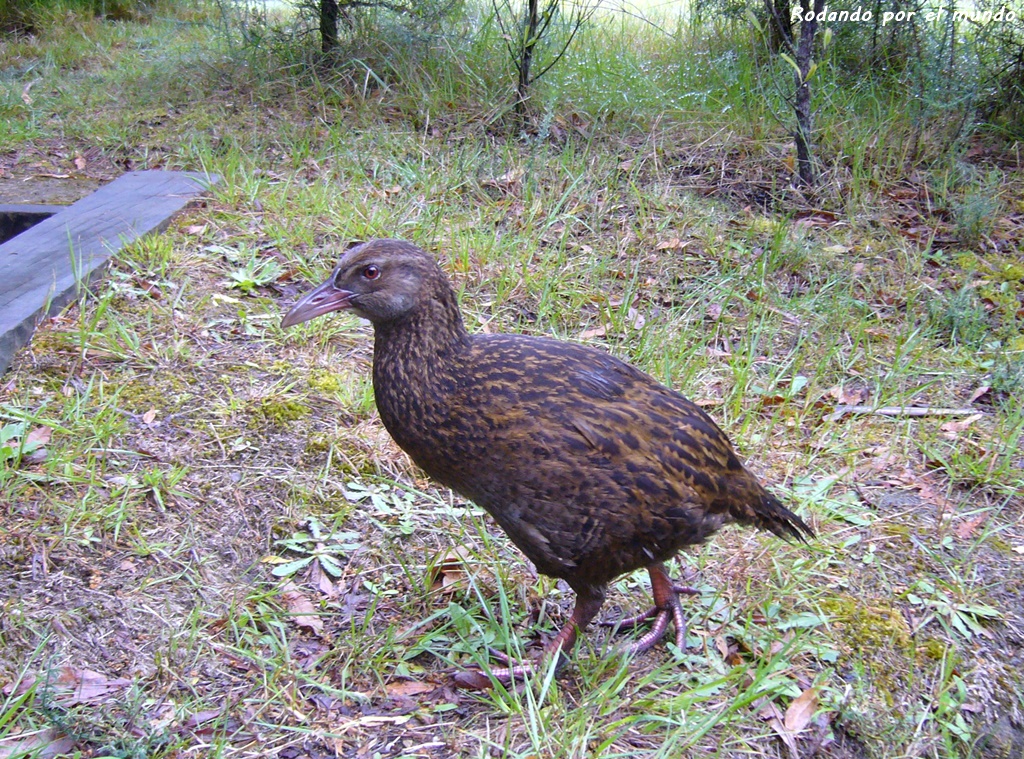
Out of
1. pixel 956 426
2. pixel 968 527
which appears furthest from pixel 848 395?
pixel 968 527

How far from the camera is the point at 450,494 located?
3.27m

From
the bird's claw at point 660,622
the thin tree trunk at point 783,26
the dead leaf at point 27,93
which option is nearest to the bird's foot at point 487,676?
the bird's claw at point 660,622

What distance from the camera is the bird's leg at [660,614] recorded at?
8.95ft

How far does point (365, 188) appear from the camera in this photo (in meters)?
4.99

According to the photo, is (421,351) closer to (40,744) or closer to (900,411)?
(40,744)

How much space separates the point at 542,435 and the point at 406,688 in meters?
0.82

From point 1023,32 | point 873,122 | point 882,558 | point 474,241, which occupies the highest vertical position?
point 1023,32

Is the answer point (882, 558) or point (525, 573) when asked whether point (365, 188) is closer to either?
point (525, 573)

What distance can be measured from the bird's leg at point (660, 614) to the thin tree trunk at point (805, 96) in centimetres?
317

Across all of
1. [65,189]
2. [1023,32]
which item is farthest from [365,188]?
[1023,32]

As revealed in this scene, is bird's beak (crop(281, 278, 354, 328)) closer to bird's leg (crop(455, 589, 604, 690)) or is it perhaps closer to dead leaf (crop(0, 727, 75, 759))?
bird's leg (crop(455, 589, 604, 690))

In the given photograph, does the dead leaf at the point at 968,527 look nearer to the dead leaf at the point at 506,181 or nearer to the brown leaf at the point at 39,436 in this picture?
the dead leaf at the point at 506,181

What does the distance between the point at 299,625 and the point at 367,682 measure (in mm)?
A: 296

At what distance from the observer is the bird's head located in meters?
2.51
